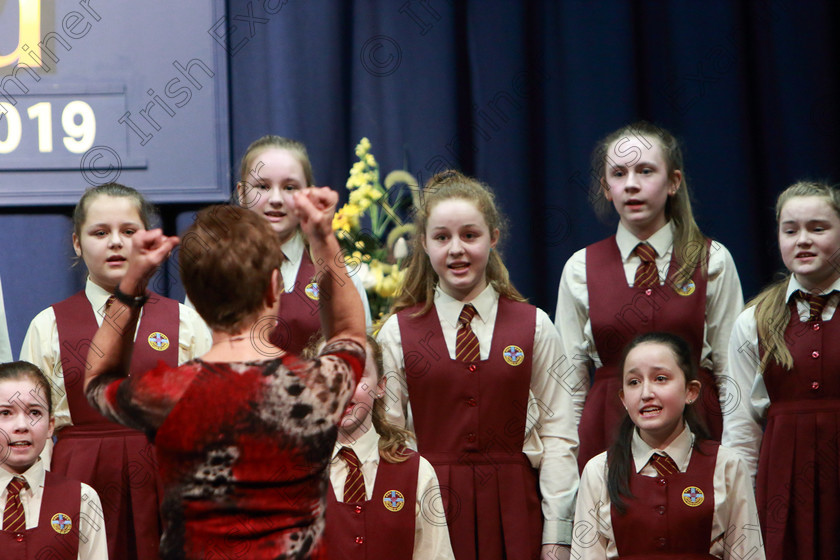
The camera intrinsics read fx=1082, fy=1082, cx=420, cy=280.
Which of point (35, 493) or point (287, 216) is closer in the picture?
point (35, 493)

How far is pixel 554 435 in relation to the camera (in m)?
2.61

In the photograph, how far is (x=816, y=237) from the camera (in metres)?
2.78

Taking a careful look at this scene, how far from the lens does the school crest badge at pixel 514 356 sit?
2619 millimetres

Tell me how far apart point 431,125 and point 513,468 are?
69.8 inches

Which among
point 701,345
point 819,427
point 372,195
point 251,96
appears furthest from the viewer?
point 251,96

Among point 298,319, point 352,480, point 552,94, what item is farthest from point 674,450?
point 552,94

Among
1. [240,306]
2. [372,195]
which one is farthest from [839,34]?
[240,306]

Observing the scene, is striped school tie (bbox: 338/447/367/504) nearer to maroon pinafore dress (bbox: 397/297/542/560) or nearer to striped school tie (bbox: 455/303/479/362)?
maroon pinafore dress (bbox: 397/297/542/560)

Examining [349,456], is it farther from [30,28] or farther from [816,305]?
[30,28]

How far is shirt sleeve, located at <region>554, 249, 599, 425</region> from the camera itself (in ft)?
9.58

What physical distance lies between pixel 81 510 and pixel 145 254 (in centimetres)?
126

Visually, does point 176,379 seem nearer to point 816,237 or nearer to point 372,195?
point 816,237

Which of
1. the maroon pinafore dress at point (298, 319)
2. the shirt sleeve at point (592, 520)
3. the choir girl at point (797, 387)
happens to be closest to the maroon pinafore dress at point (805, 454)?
the choir girl at point (797, 387)

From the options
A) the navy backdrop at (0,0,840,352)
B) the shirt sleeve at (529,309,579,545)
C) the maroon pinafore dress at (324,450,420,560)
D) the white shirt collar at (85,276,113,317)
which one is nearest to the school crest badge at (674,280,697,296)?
the shirt sleeve at (529,309,579,545)
